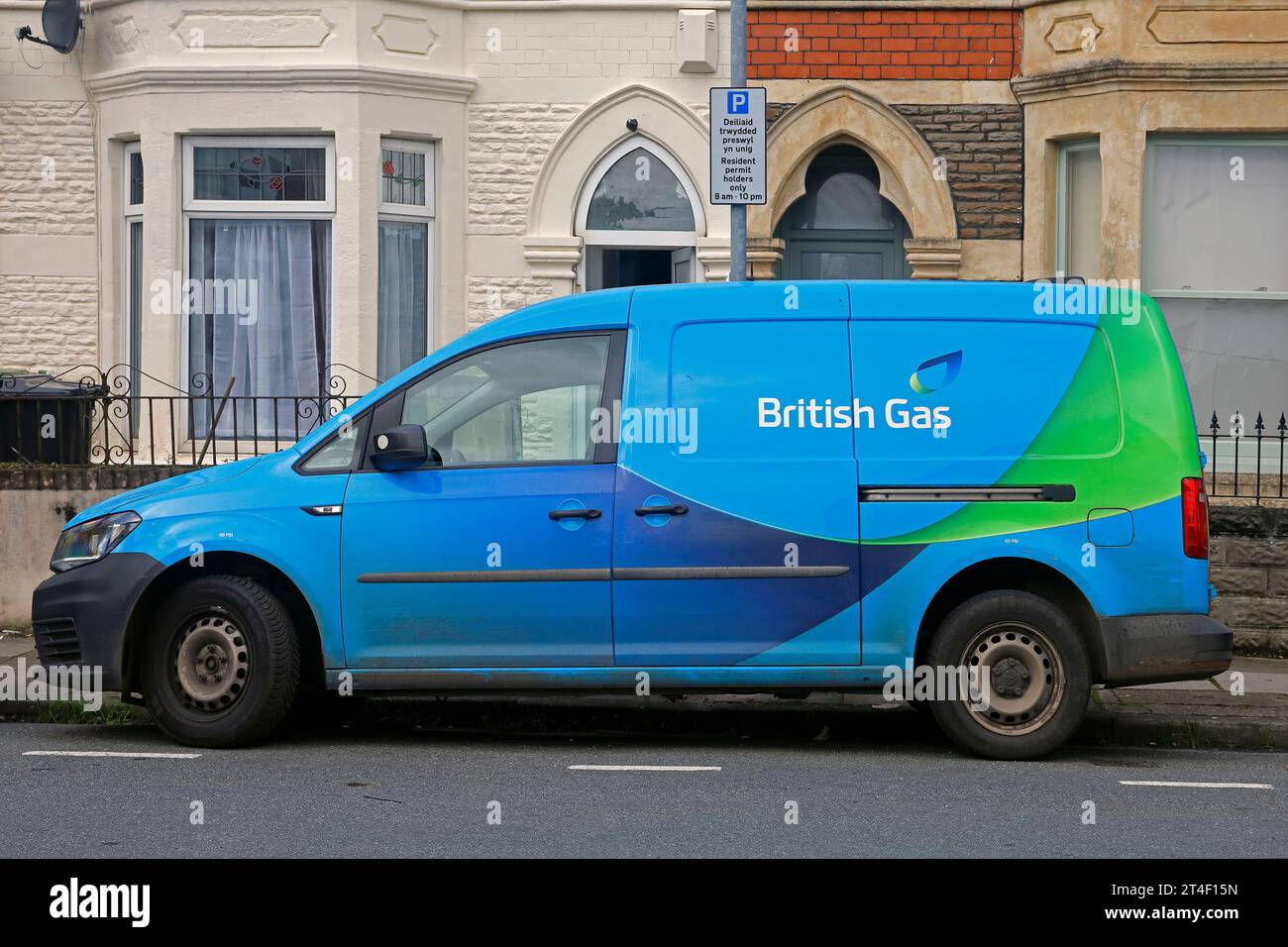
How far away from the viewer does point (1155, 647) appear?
7645 mm

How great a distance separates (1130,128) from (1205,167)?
696 mm

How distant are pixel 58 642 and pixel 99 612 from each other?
0.99 ft

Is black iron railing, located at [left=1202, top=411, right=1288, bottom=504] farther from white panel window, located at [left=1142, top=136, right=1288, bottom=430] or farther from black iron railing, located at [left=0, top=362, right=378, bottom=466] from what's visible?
black iron railing, located at [left=0, top=362, right=378, bottom=466]

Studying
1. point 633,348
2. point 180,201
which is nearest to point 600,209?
point 180,201

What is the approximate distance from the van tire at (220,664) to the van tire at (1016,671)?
2.92 m

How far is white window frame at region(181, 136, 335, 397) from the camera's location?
1363 centimetres

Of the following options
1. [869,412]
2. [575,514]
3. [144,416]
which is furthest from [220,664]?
[144,416]

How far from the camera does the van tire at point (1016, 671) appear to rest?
7.67 m

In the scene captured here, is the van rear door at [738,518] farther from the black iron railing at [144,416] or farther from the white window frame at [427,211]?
the white window frame at [427,211]

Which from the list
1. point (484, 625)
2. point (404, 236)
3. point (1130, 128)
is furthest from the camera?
point (404, 236)

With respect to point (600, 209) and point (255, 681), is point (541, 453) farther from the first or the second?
point (600, 209)

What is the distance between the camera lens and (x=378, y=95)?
13469 millimetres

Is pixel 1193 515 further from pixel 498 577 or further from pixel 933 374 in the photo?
pixel 498 577

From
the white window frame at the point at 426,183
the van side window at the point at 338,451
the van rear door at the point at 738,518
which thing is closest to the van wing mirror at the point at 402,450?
the van side window at the point at 338,451
